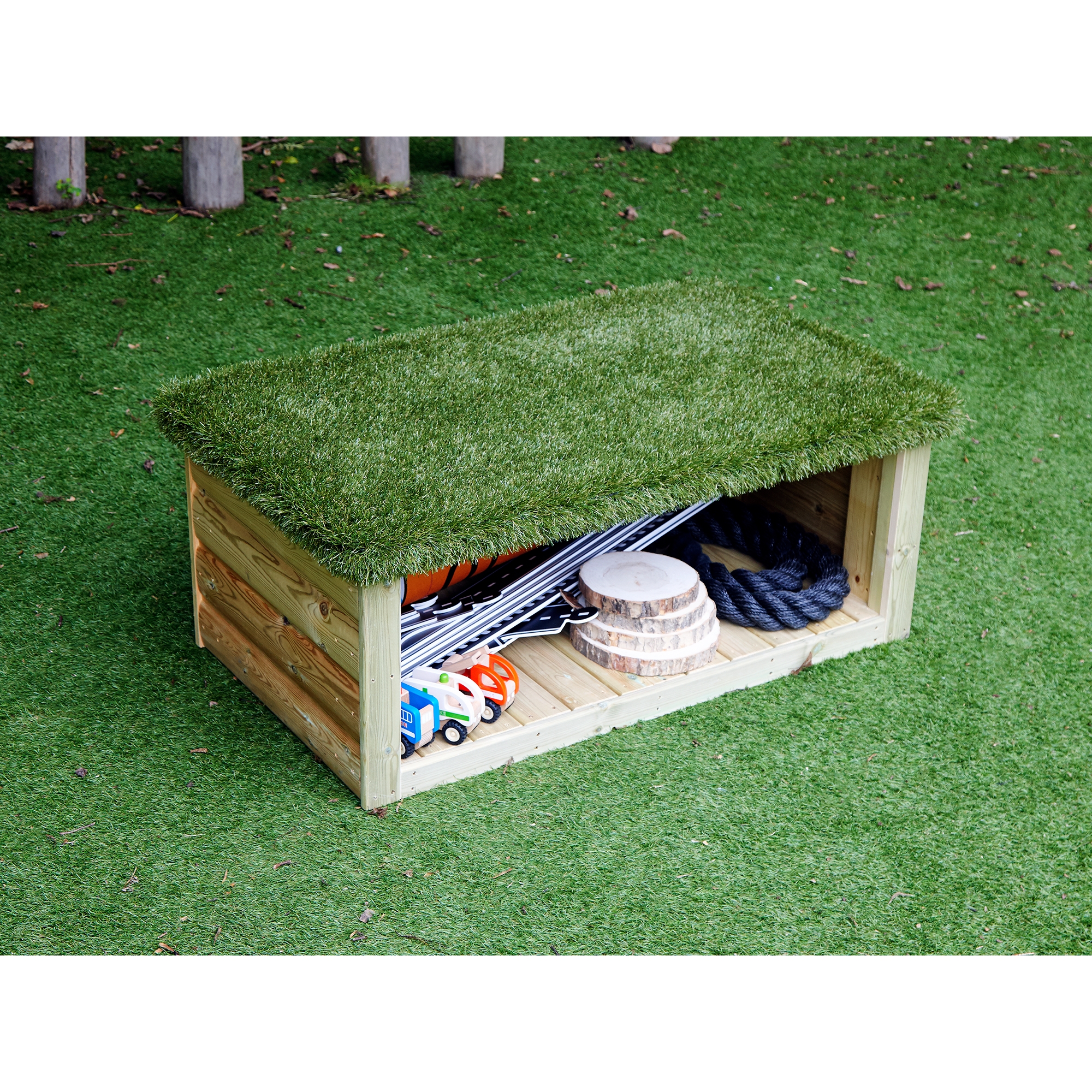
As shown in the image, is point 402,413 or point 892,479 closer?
point 402,413

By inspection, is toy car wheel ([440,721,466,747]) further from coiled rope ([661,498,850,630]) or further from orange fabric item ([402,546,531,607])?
coiled rope ([661,498,850,630])

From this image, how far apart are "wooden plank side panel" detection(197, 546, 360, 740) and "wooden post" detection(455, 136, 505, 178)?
3720mm

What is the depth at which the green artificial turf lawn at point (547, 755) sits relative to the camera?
297 cm

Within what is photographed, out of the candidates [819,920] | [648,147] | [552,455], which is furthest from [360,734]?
[648,147]

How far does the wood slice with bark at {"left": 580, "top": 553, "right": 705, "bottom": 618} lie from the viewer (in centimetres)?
366

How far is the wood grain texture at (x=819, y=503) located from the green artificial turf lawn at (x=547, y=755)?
0.43 m

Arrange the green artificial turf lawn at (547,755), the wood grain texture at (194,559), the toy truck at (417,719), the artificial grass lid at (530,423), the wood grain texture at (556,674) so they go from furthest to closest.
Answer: the wood grain texture at (194,559)
the wood grain texture at (556,674)
the toy truck at (417,719)
the artificial grass lid at (530,423)
the green artificial turf lawn at (547,755)

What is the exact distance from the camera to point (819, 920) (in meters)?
2.95

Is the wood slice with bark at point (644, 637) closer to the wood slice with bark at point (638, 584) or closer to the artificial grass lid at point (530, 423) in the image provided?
the wood slice with bark at point (638, 584)

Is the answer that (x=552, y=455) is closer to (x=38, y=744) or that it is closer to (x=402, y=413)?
(x=402, y=413)

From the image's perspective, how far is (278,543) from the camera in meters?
3.30

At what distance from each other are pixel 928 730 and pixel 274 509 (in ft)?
6.51

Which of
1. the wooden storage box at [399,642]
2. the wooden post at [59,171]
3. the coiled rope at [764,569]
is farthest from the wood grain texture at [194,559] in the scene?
the wooden post at [59,171]

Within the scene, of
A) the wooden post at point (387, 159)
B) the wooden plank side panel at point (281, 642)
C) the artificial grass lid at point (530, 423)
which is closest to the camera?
the artificial grass lid at point (530, 423)
